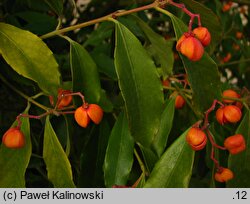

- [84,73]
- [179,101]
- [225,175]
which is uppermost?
[84,73]

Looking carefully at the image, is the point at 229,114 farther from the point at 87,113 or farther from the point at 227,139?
the point at 87,113

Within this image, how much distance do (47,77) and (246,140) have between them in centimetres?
49

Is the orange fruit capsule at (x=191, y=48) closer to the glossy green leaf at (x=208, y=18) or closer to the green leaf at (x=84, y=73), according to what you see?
the glossy green leaf at (x=208, y=18)

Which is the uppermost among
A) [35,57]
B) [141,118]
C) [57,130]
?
[35,57]

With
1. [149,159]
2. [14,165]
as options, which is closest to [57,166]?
[14,165]

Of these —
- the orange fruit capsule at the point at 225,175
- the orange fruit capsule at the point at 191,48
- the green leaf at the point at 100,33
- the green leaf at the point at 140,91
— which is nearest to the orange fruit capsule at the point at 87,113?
the green leaf at the point at 140,91

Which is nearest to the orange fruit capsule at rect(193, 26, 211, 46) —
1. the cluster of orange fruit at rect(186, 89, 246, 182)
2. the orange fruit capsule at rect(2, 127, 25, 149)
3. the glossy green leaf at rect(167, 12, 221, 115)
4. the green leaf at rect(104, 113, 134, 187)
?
the glossy green leaf at rect(167, 12, 221, 115)

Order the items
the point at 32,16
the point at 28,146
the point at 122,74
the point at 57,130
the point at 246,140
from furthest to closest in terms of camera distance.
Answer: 1. the point at 32,16
2. the point at 57,130
3. the point at 246,140
4. the point at 28,146
5. the point at 122,74

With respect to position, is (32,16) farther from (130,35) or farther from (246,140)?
(246,140)

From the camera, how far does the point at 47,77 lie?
2.90 ft

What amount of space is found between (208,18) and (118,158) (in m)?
0.36

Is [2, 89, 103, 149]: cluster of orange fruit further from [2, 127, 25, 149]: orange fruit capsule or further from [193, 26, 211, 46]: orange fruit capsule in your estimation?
[193, 26, 211, 46]: orange fruit capsule

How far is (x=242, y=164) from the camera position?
1.09m

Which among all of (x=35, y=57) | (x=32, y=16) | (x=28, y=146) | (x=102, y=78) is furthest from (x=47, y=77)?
(x=32, y=16)
